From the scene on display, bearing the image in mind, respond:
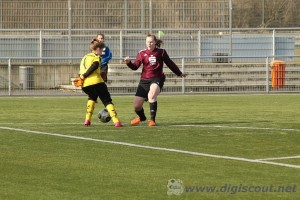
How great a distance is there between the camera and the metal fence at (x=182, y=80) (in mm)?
33312

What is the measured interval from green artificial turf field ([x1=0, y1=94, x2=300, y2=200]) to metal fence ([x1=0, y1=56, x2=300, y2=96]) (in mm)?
10812

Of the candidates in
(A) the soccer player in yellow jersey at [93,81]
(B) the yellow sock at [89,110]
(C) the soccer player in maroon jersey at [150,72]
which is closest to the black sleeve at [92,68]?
(A) the soccer player in yellow jersey at [93,81]

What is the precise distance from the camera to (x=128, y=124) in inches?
743

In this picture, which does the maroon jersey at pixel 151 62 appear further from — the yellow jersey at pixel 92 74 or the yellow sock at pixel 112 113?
the yellow sock at pixel 112 113

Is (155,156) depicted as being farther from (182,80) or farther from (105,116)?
(182,80)

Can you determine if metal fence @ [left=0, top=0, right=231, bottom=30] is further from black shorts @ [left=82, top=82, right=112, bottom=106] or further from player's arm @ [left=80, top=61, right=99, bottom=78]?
player's arm @ [left=80, top=61, right=99, bottom=78]

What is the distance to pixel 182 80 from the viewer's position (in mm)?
33312

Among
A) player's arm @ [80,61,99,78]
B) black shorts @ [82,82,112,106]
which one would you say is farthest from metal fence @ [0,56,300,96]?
player's arm @ [80,61,99,78]

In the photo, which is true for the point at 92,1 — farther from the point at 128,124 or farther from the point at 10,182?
the point at 10,182

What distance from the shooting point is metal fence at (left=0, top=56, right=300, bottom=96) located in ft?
109

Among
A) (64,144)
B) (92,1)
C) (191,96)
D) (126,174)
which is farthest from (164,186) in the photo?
(92,1)

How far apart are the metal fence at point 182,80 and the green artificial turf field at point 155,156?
10.8 m

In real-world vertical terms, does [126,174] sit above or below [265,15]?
below

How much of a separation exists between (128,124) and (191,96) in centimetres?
1277
